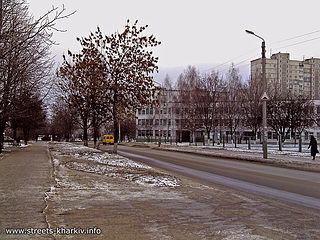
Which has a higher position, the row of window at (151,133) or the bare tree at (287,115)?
the bare tree at (287,115)

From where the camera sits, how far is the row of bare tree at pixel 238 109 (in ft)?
161

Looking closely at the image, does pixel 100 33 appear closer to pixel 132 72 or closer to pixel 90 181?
pixel 132 72

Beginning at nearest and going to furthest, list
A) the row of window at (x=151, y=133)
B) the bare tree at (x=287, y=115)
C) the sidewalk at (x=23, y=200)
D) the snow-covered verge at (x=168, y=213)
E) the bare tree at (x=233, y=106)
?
1. the snow-covered verge at (x=168, y=213)
2. the sidewalk at (x=23, y=200)
3. the bare tree at (x=287, y=115)
4. the bare tree at (x=233, y=106)
5. the row of window at (x=151, y=133)

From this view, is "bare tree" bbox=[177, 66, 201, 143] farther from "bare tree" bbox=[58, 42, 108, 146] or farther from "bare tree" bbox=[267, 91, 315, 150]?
"bare tree" bbox=[58, 42, 108, 146]

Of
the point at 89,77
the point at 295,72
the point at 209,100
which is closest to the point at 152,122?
the point at 209,100

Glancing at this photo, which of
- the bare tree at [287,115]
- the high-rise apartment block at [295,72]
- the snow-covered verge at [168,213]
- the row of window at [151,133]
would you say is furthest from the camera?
the high-rise apartment block at [295,72]

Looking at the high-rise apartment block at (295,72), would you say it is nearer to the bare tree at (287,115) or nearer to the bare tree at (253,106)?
the bare tree at (253,106)

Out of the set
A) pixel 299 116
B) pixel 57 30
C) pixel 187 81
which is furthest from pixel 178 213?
pixel 187 81

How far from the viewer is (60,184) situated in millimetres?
12234

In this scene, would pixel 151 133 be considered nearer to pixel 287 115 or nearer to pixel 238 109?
pixel 238 109

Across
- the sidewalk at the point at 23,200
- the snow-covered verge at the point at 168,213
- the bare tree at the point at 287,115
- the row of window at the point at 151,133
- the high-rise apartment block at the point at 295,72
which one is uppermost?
the high-rise apartment block at the point at 295,72

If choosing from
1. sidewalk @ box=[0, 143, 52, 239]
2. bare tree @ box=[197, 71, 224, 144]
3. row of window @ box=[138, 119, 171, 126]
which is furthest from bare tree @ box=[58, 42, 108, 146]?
row of window @ box=[138, 119, 171, 126]

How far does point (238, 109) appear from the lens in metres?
57.2

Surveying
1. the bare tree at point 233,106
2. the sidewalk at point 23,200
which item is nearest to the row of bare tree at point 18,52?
the sidewalk at point 23,200
